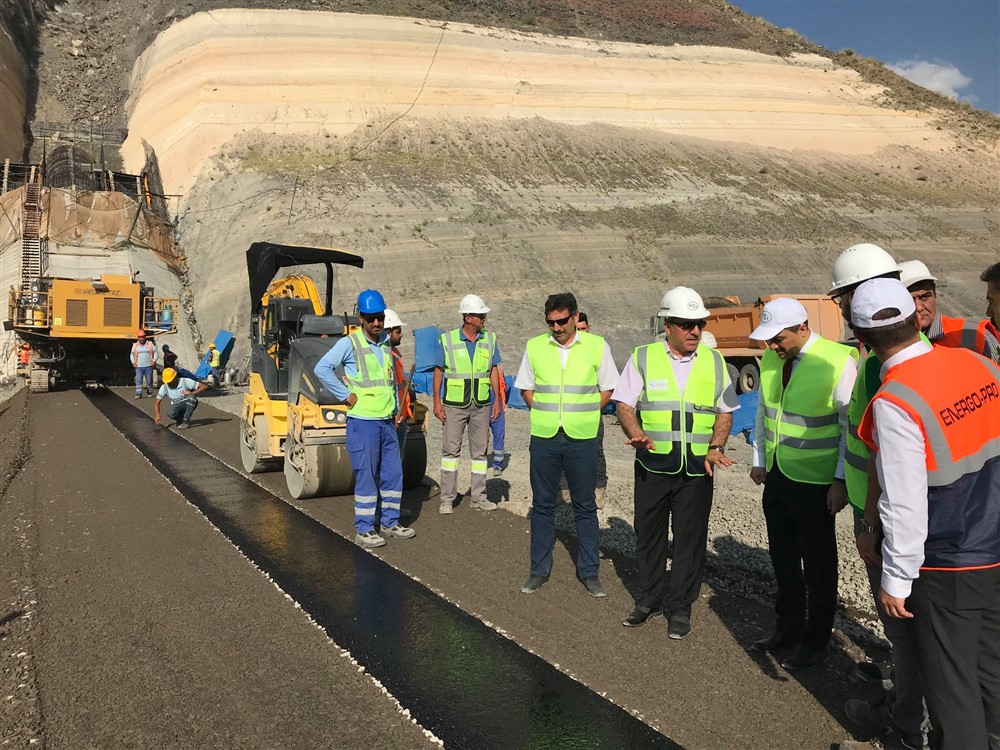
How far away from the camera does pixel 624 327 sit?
23.0 metres

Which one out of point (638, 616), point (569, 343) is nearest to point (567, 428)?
point (569, 343)

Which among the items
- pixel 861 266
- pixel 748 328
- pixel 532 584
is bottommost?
pixel 532 584

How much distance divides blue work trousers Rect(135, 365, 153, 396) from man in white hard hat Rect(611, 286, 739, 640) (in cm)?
1629

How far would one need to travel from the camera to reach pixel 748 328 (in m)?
16.5

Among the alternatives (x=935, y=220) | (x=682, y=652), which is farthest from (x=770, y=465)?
(x=935, y=220)

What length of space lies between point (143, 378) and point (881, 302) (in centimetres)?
1849

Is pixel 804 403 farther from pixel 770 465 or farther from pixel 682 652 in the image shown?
pixel 682 652

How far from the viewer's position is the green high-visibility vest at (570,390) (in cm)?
458

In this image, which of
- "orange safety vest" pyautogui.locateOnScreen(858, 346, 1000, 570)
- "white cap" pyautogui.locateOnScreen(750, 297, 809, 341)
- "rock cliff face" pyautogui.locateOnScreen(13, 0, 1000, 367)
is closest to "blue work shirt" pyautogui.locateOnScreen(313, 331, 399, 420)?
"white cap" pyautogui.locateOnScreen(750, 297, 809, 341)

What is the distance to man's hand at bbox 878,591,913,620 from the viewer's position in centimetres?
230

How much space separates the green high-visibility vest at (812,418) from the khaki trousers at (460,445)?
377cm

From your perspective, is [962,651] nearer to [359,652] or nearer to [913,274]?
[913,274]

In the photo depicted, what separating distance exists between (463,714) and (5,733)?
2007mm

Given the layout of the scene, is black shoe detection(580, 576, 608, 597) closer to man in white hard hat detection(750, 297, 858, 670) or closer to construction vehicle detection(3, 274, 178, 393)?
man in white hard hat detection(750, 297, 858, 670)
